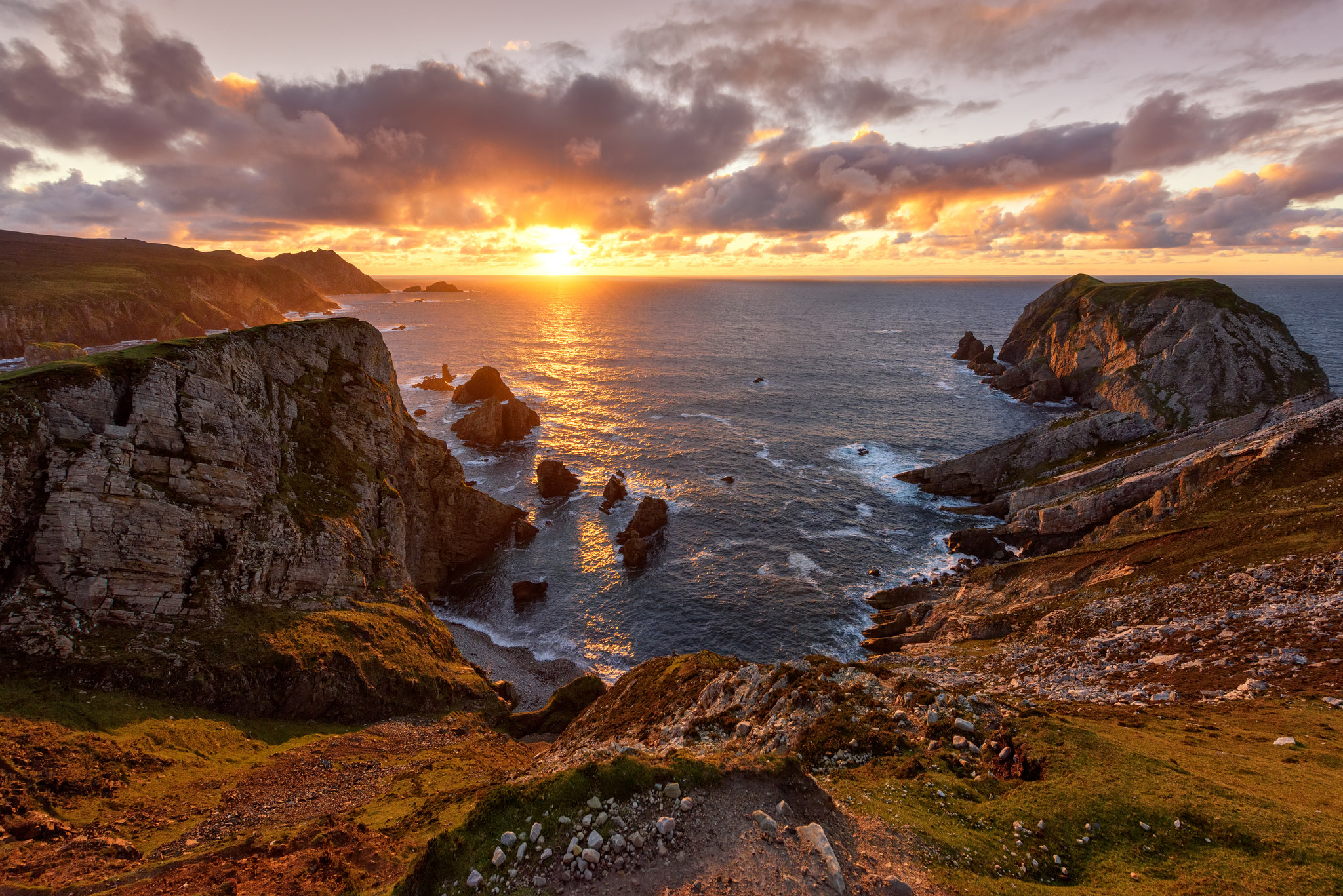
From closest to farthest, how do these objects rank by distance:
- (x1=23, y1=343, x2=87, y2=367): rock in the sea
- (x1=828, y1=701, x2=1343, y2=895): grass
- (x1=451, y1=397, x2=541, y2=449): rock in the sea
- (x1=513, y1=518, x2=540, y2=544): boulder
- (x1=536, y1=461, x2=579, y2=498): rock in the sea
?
(x1=828, y1=701, x2=1343, y2=895): grass, (x1=513, y1=518, x2=540, y2=544): boulder, (x1=536, y1=461, x2=579, y2=498): rock in the sea, (x1=23, y1=343, x2=87, y2=367): rock in the sea, (x1=451, y1=397, x2=541, y2=449): rock in the sea

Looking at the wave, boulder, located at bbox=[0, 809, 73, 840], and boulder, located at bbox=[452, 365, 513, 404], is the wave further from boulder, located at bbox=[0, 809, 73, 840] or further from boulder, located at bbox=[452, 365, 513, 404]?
boulder, located at bbox=[0, 809, 73, 840]

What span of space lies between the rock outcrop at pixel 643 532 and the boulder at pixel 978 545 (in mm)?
33961

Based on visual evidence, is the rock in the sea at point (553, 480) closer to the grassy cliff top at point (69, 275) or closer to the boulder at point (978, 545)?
the boulder at point (978, 545)

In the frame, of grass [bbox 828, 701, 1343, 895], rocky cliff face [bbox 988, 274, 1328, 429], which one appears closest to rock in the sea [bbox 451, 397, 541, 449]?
grass [bbox 828, 701, 1343, 895]

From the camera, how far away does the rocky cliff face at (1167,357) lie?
78.1 meters

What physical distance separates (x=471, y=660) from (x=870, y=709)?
36897 millimetres

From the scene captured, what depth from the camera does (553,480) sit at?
247 ft

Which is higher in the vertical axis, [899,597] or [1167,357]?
[1167,357]

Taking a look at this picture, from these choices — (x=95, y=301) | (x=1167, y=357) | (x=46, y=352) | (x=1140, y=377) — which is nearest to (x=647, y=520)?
(x=1140, y=377)

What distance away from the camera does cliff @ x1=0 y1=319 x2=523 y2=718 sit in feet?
84.5

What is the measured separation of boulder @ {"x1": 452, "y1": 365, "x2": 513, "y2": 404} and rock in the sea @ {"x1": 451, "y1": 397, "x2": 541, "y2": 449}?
52.9 feet

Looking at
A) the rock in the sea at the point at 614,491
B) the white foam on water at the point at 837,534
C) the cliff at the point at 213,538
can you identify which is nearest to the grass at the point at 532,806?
the cliff at the point at 213,538

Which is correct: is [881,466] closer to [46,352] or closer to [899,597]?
[899,597]

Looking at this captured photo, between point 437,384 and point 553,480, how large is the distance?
6669 cm
